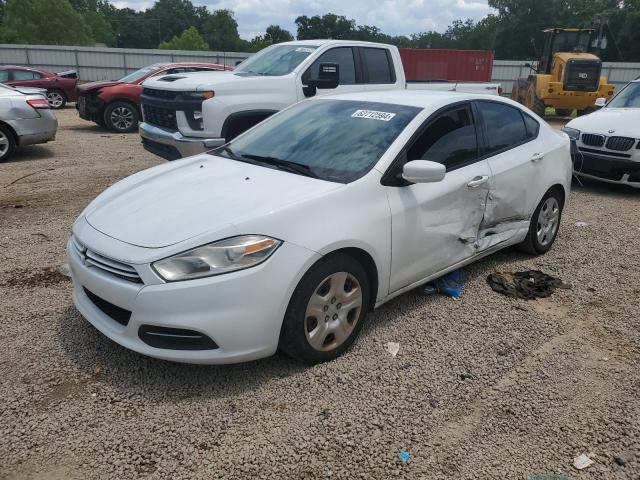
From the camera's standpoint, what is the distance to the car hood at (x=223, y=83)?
662 cm

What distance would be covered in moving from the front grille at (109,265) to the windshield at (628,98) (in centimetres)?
844

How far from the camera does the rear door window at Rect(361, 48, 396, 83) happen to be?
310 inches

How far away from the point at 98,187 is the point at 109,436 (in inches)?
219

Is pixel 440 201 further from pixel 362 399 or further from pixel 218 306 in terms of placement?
pixel 218 306

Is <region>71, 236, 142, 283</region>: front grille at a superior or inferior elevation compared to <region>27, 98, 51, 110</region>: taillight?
inferior

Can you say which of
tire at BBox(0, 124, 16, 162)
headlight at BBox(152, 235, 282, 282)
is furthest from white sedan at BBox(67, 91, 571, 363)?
tire at BBox(0, 124, 16, 162)

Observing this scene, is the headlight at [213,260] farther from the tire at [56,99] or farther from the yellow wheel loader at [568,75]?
the tire at [56,99]

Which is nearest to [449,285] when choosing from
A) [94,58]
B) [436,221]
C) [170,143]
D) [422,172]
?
[436,221]

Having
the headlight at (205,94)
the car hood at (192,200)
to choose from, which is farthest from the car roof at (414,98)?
the headlight at (205,94)

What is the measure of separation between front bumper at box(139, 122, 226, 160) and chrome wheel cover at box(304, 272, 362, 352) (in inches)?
140

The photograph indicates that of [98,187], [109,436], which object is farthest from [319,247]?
[98,187]

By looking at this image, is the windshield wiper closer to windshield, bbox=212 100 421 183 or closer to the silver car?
windshield, bbox=212 100 421 183

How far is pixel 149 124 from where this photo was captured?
7.48 meters

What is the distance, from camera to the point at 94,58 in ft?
89.4
